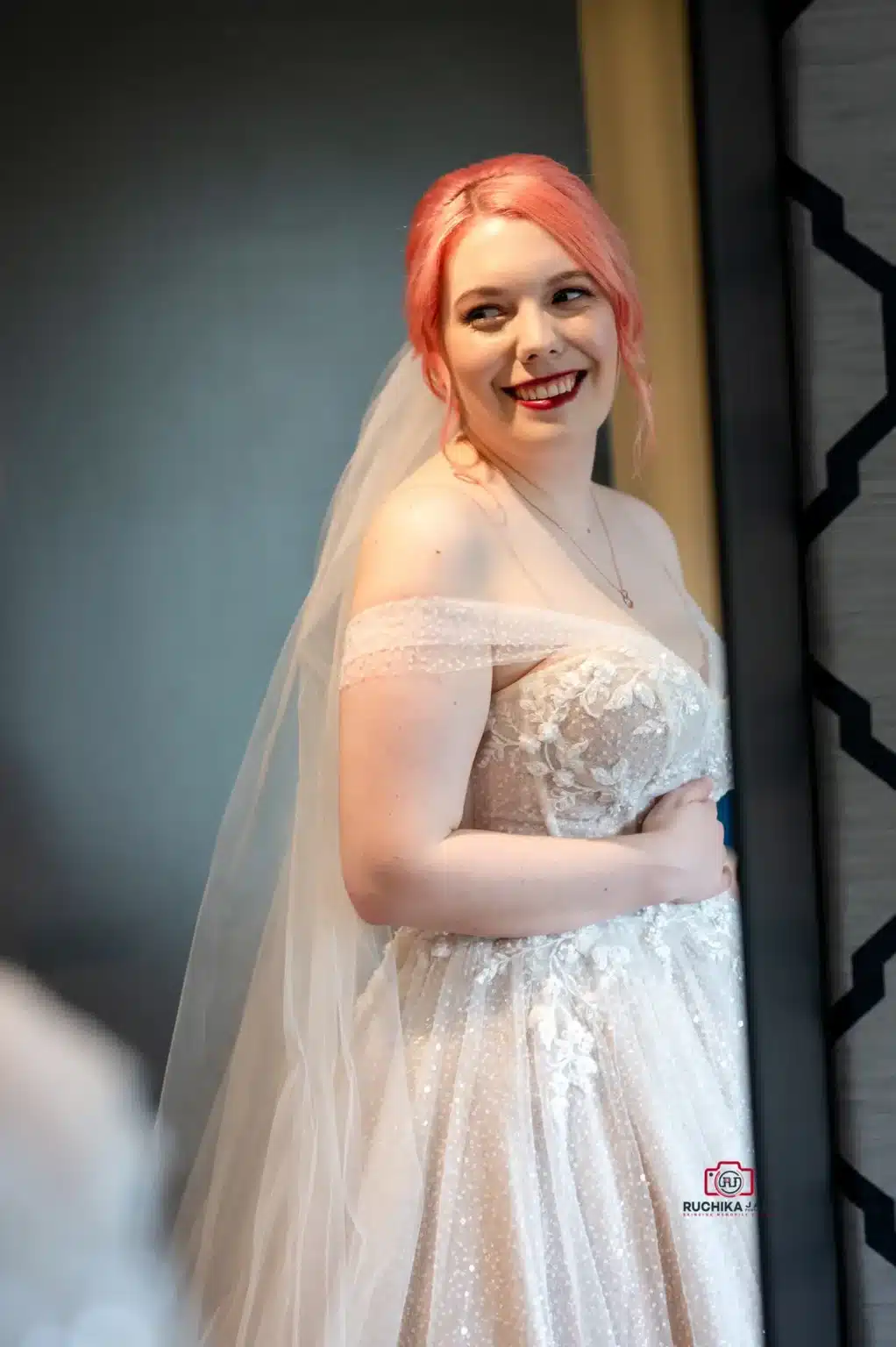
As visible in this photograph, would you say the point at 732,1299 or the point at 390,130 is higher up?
the point at 390,130

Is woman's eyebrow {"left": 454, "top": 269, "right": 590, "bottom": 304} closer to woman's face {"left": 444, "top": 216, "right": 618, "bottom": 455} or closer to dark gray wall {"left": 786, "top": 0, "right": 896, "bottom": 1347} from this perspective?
woman's face {"left": 444, "top": 216, "right": 618, "bottom": 455}

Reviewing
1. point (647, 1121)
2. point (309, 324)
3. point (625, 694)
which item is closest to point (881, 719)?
point (625, 694)

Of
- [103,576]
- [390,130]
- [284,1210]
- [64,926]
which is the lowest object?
[284,1210]

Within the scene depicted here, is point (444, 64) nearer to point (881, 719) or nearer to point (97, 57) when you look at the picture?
point (97, 57)

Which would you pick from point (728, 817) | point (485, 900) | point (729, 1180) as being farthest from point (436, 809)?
point (729, 1180)

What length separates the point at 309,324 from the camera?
63cm

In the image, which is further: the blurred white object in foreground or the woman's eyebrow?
the woman's eyebrow

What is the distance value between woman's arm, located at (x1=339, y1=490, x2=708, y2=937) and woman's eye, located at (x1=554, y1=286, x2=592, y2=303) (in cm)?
12

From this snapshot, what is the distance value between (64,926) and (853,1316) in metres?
0.48

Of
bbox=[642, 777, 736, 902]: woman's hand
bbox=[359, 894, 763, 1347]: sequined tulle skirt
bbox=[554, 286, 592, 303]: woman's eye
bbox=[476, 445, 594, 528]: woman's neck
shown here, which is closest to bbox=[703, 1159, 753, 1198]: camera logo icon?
bbox=[359, 894, 763, 1347]: sequined tulle skirt

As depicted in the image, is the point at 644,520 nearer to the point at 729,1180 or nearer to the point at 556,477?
the point at 556,477

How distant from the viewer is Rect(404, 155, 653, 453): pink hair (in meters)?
0.64

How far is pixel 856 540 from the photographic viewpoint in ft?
2.13

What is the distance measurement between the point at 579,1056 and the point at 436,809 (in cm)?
17
